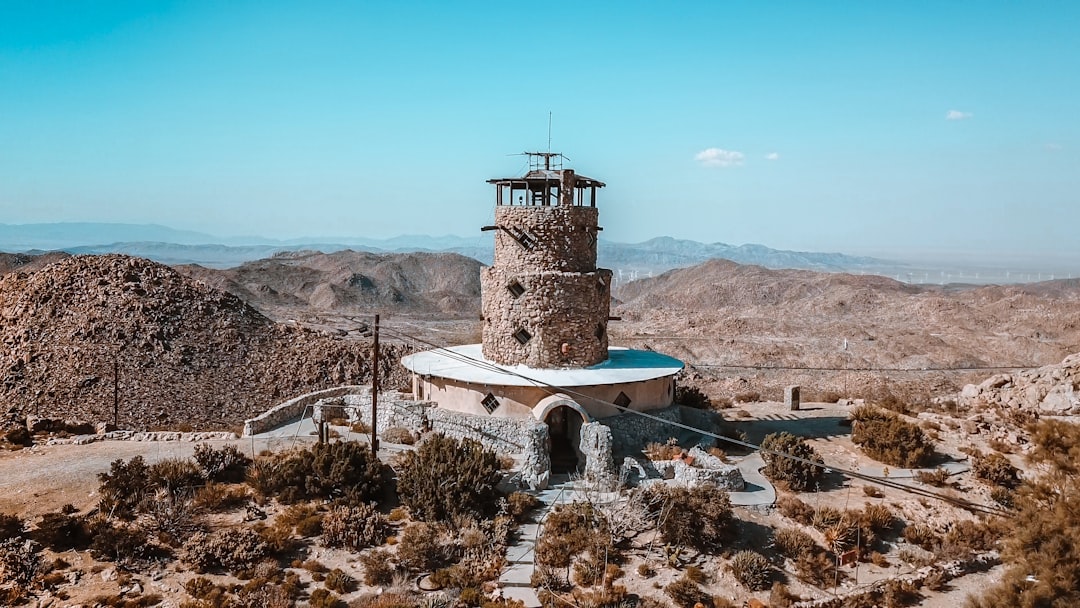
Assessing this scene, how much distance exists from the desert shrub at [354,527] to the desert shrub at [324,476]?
0.60m

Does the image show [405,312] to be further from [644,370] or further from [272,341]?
[644,370]

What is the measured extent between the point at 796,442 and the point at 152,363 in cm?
2976

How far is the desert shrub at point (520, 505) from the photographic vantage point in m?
16.9

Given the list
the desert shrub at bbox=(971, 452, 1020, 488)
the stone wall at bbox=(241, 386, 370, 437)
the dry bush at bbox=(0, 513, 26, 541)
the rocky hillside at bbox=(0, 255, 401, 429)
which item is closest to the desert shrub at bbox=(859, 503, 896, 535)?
the desert shrub at bbox=(971, 452, 1020, 488)

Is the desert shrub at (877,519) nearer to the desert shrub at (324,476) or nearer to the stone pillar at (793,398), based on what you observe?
the stone pillar at (793,398)

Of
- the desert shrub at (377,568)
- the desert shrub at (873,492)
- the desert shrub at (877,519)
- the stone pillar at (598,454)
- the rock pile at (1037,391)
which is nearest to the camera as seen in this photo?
the desert shrub at (377,568)

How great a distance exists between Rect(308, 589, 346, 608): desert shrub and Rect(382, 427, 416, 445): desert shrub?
7011mm

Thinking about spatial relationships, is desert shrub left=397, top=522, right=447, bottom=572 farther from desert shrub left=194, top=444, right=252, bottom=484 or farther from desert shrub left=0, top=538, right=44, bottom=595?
desert shrub left=0, top=538, right=44, bottom=595

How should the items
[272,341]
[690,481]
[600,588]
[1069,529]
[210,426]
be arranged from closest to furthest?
[1069,529] → [600,588] → [690,481] → [210,426] → [272,341]

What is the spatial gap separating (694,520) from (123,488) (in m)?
14.5

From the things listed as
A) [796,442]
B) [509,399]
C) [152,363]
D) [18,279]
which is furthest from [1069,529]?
[18,279]

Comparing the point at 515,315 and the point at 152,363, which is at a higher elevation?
the point at 515,315

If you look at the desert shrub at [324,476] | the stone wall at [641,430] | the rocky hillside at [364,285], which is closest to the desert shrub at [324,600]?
the desert shrub at [324,476]

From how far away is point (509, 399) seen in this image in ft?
65.9
